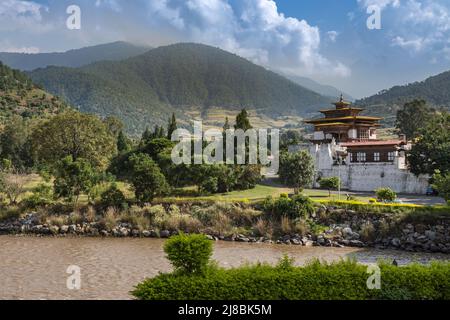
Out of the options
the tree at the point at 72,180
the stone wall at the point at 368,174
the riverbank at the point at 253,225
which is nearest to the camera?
the riverbank at the point at 253,225

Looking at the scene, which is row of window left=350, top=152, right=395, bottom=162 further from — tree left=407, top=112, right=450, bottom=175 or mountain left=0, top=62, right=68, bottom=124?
mountain left=0, top=62, right=68, bottom=124

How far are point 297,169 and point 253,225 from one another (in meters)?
8.90

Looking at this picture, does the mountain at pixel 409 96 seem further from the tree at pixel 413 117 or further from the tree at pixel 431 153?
the tree at pixel 431 153

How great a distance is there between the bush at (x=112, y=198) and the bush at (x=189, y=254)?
88.6ft

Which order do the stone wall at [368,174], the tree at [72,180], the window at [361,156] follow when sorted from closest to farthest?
the tree at [72,180] < the stone wall at [368,174] < the window at [361,156]

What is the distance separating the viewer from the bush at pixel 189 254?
40.6 ft

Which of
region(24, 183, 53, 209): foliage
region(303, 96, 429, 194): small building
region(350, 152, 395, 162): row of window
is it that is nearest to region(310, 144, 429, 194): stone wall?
region(303, 96, 429, 194): small building

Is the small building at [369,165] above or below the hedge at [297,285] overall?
above

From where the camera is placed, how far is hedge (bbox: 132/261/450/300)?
466 inches

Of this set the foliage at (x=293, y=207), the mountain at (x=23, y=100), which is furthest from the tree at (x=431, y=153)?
the mountain at (x=23, y=100)

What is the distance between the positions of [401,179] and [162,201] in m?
23.0
